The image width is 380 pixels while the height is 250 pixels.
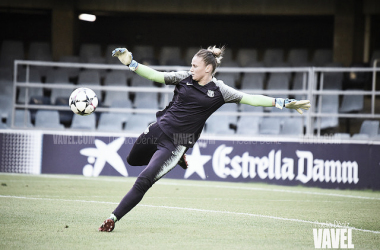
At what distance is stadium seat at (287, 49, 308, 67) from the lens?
18.4 metres

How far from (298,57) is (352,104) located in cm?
427

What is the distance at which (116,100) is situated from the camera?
15.2 m

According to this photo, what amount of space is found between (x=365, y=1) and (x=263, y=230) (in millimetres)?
12885

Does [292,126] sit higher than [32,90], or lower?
lower

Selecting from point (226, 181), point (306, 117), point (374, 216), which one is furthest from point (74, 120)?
point (374, 216)

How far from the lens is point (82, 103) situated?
27.7 feet

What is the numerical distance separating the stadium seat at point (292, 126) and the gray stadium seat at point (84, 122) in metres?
4.69

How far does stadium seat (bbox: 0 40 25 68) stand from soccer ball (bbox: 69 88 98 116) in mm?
10635

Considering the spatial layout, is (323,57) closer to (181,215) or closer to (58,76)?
(58,76)

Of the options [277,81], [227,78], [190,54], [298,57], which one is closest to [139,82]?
[227,78]

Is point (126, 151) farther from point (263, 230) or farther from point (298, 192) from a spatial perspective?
point (263, 230)

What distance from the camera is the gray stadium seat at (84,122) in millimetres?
14695

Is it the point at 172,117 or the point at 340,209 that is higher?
the point at 172,117

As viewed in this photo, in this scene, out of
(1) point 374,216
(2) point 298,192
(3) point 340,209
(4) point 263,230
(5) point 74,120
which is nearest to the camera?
(4) point 263,230
